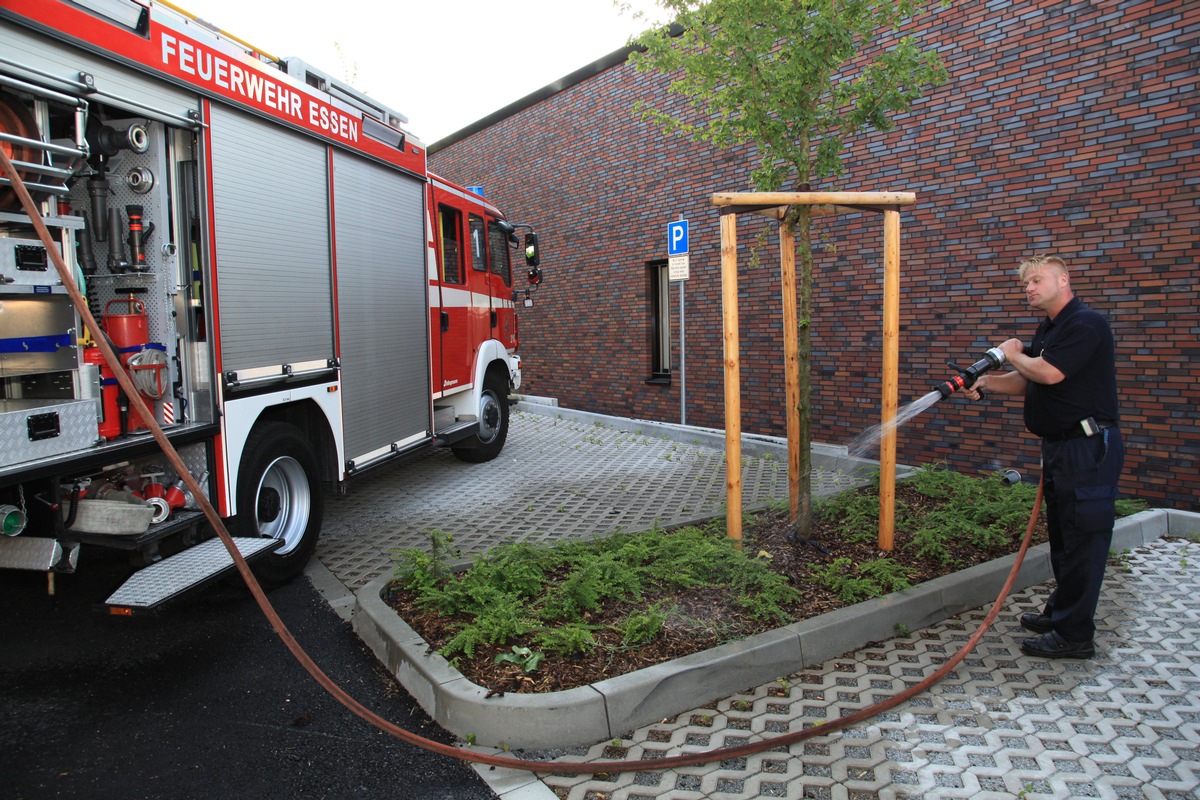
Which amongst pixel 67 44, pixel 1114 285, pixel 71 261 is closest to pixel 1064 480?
pixel 1114 285

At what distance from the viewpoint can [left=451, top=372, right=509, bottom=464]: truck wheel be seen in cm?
954

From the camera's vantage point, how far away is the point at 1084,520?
12.8 ft

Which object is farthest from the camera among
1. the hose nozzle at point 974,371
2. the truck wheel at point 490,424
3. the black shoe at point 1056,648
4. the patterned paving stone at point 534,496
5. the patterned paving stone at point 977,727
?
the truck wheel at point 490,424

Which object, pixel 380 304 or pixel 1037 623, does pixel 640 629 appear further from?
pixel 380 304

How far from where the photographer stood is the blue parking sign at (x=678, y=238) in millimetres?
9992

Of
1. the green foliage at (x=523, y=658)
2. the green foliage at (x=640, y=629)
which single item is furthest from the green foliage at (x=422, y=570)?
the green foliage at (x=640, y=629)

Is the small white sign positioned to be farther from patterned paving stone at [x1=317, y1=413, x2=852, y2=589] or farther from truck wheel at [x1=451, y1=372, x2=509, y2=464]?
truck wheel at [x1=451, y1=372, x2=509, y2=464]

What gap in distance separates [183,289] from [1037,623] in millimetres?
5145

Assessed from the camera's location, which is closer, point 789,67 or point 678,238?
point 789,67

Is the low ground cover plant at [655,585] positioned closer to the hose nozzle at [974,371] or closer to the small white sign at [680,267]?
the hose nozzle at [974,371]

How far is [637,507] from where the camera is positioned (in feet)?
24.0

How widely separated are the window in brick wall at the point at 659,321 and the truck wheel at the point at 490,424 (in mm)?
3366

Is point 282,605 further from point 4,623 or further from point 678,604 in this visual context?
point 678,604

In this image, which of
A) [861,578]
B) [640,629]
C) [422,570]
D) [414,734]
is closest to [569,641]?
[640,629]
